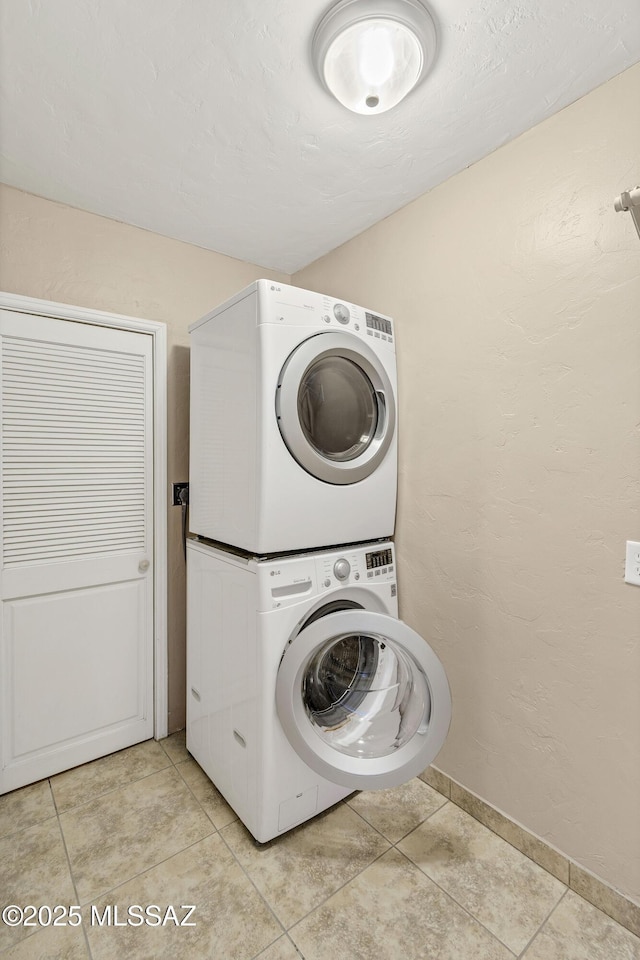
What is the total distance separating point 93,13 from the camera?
1.12 m

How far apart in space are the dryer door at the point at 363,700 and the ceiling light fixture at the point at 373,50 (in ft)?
5.03

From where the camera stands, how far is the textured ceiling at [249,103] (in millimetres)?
1141

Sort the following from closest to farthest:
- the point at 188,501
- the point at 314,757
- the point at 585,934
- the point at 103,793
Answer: the point at 585,934 < the point at 314,757 < the point at 103,793 < the point at 188,501

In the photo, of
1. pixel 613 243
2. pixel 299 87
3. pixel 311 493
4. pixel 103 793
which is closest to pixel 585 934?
pixel 311 493

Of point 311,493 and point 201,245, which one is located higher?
point 201,245

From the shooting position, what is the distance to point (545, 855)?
149cm

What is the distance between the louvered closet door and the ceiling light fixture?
1.31m

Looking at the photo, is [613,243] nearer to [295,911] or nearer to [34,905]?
[295,911]

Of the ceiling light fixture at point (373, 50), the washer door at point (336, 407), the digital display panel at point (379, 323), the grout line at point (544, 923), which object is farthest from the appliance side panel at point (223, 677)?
the ceiling light fixture at point (373, 50)

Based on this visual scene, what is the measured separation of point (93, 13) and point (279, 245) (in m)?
1.22

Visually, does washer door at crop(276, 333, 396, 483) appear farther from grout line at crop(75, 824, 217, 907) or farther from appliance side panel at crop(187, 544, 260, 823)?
grout line at crop(75, 824, 217, 907)

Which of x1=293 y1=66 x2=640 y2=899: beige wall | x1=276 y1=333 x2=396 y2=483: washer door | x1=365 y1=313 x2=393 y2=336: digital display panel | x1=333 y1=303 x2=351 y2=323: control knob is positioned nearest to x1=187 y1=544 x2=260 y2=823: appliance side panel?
x1=276 y1=333 x2=396 y2=483: washer door

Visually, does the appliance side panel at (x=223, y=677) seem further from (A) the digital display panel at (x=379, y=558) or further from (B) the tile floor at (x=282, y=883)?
(A) the digital display panel at (x=379, y=558)

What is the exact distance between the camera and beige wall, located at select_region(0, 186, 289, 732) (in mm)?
1842
